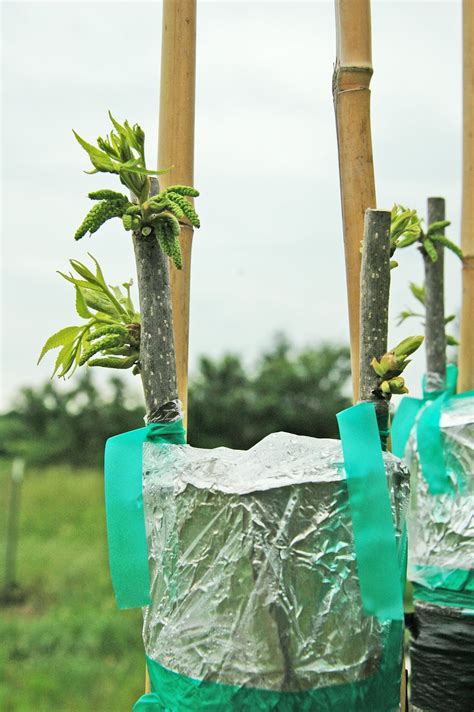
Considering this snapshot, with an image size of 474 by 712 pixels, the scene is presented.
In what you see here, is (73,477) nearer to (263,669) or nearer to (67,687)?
(67,687)

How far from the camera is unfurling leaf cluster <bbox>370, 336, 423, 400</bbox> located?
0.51m

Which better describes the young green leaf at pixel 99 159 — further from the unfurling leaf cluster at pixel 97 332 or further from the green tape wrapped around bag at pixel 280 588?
the green tape wrapped around bag at pixel 280 588

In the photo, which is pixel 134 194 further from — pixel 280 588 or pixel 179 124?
pixel 280 588

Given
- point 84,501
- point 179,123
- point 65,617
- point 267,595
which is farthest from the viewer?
point 84,501

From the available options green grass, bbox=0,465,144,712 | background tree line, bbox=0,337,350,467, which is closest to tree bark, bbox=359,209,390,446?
green grass, bbox=0,465,144,712

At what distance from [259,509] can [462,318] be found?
0.38 metres

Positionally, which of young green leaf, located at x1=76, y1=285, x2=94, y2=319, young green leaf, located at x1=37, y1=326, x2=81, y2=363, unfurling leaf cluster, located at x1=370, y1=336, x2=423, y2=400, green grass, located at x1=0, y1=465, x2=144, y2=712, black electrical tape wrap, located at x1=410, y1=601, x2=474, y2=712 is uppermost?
young green leaf, located at x1=76, y1=285, x2=94, y2=319

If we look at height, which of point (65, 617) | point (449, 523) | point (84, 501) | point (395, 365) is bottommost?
point (65, 617)

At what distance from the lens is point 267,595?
0.47 metres

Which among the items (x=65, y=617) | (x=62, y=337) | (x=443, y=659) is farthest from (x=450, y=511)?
(x=65, y=617)

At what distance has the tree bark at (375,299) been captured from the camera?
1.72 ft

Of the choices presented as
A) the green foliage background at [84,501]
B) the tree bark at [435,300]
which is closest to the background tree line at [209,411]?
the green foliage background at [84,501]

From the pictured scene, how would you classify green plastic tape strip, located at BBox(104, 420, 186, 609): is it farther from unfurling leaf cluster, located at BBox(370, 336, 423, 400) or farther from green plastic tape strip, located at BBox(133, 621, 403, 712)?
unfurling leaf cluster, located at BBox(370, 336, 423, 400)

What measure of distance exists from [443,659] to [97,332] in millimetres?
380
